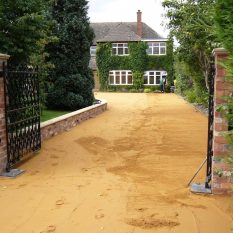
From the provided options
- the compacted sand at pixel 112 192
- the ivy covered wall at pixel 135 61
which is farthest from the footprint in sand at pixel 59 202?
the ivy covered wall at pixel 135 61

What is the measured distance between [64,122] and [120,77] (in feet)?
98.8

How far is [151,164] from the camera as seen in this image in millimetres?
8023

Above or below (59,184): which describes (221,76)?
above

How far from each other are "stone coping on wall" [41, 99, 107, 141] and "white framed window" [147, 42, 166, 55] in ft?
83.0

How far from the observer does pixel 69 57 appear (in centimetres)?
1759

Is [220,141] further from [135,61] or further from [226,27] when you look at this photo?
[135,61]

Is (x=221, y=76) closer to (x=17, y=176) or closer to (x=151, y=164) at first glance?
(x=151, y=164)

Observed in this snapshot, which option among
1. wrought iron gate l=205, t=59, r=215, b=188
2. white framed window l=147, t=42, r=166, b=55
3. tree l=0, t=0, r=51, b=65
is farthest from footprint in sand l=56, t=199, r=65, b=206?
white framed window l=147, t=42, r=166, b=55

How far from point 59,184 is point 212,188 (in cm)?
267

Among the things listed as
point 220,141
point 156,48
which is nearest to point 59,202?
point 220,141

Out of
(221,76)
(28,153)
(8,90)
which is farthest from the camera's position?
(28,153)

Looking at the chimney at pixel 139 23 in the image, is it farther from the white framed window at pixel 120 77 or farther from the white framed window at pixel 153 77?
the white framed window at pixel 120 77

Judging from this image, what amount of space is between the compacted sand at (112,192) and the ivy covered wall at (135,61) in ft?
101

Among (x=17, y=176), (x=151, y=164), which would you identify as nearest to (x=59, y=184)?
(x=17, y=176)
